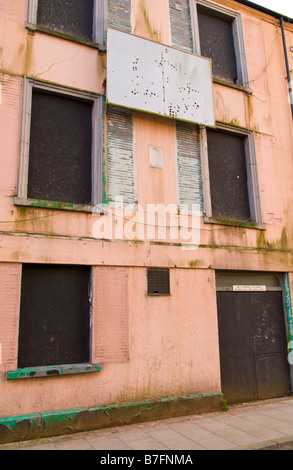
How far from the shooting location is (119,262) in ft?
21.8

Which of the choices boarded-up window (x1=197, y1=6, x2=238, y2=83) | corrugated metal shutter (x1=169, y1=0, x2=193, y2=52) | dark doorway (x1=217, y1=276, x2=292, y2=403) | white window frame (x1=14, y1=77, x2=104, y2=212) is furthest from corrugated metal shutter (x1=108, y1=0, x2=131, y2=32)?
dark doorway (x1=217, y1=276, x2=292, y2=403)

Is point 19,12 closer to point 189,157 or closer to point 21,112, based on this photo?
point 21,112

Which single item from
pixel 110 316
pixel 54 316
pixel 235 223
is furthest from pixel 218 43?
pixel 54 316

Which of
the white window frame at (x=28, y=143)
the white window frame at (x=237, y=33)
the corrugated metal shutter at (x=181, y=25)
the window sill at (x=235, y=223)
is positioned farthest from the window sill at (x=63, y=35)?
the window sill at (x=235, y=223)

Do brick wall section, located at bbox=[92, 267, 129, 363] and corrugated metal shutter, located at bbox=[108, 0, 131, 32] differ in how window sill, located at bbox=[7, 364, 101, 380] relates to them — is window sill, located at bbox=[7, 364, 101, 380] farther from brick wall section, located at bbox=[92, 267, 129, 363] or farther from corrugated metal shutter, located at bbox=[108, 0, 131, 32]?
corrugated metal shutter, located at bbox=[108, 0, 131, 32]

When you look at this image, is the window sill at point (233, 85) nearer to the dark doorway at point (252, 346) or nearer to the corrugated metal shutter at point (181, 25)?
the corrugated metal shutter at point (181, 25)

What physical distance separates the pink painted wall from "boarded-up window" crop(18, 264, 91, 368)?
0.77 feet

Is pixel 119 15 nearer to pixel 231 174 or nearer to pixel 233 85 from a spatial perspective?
pixel 233 85

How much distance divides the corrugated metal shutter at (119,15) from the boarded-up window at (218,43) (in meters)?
2.18

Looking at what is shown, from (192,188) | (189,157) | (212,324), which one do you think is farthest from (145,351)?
(189,157)

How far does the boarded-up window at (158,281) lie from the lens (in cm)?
689

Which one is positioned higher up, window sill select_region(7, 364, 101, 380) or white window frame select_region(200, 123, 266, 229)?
white window frame select_region(200, 123, 266, 229)

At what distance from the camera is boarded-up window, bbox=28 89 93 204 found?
6.56 meters
